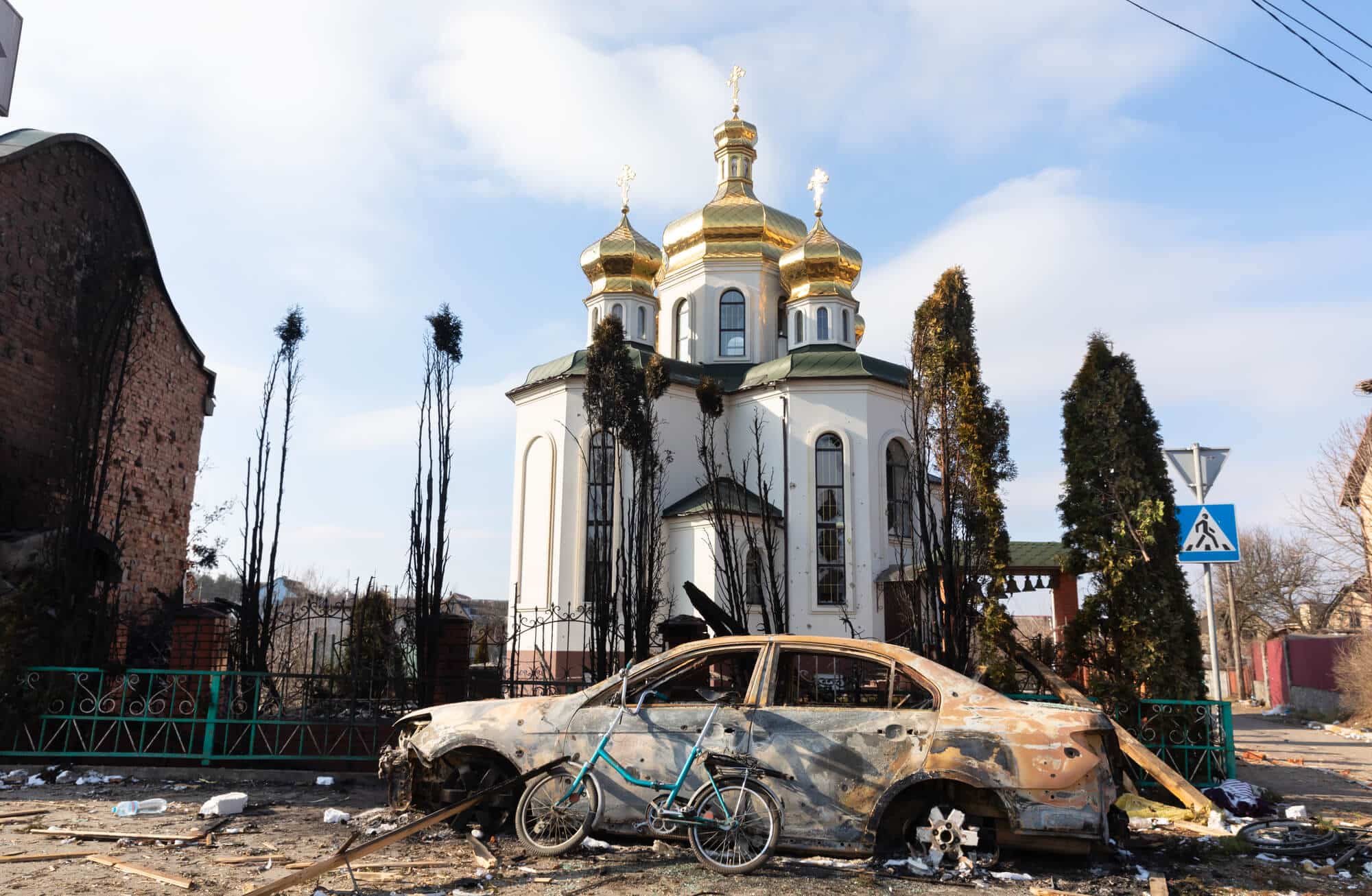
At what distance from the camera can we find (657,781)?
6129 mm

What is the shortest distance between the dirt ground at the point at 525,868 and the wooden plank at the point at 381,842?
0.59ft

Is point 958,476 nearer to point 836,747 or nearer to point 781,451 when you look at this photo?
point 836,747

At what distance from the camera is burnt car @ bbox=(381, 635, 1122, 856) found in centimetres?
566

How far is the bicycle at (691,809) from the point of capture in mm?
5723

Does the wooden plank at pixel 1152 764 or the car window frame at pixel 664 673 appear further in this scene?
the wooden plank at pixel 1152 764

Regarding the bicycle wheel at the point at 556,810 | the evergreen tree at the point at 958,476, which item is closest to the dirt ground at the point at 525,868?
the bicycle wheel at the point at 556,810

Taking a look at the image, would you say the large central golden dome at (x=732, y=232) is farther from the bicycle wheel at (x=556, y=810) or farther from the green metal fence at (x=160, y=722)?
the bicycle wheel at (x=556, y=810)

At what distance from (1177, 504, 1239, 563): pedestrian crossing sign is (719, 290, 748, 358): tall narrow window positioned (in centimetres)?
2250

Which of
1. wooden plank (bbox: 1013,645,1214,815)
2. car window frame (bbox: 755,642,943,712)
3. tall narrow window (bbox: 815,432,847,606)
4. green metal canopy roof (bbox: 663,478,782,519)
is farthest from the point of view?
tall narrow window (bbox: 815,432,847,606)

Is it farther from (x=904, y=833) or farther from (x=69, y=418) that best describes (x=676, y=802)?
(x=69, y=418)

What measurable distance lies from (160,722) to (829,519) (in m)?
18.0

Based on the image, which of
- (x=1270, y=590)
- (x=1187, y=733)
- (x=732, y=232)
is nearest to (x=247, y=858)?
(x=1187, y=733)

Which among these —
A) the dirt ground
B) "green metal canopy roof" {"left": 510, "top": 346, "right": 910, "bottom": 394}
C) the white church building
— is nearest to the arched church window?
the white church building

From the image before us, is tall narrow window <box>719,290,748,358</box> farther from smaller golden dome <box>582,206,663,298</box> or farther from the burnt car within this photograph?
the burnt car
